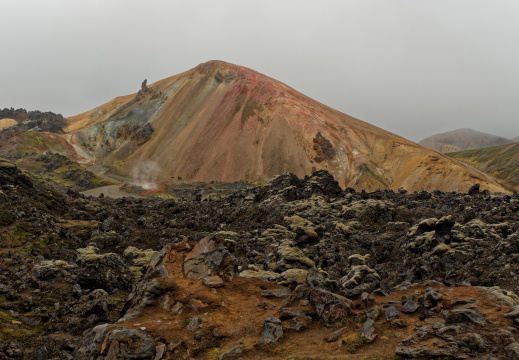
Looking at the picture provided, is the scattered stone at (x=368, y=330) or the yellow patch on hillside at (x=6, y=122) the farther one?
the yellow patch on hillside at (x=6, y=122)

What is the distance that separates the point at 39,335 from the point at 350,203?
105ft

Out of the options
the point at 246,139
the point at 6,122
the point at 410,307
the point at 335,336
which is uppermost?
the point at 6,122

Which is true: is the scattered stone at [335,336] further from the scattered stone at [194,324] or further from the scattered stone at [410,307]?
the scattered stone at [194,324]

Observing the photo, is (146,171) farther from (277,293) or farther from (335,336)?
(335,336)

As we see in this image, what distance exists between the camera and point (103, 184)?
96000mm

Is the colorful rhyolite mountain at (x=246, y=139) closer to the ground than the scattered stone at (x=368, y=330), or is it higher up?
higher up

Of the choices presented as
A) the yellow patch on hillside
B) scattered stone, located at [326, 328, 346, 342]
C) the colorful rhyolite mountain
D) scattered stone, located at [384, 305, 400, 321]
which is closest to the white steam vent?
the colorful rhyolite mountain

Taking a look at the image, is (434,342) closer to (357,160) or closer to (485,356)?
(485,356)

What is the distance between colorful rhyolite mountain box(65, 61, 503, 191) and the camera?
97.4 m

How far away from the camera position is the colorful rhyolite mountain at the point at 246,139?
97.4 m

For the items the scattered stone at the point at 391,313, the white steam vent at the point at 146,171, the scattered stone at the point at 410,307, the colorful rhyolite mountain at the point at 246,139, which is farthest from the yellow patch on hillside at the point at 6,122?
the scattered stone at the point at 410,307

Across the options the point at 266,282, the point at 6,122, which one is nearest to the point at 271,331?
the point at 266,282

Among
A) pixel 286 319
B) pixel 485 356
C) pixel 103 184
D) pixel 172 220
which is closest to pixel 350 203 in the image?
pixel 172 220

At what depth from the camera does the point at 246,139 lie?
115 metres
